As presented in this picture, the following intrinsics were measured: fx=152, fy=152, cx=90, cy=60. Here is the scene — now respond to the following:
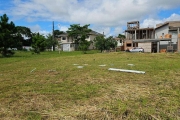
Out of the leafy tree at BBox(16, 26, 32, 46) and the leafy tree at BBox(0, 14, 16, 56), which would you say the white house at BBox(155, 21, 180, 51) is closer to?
the leafy tree at BBox(0, 14, 16, 56)

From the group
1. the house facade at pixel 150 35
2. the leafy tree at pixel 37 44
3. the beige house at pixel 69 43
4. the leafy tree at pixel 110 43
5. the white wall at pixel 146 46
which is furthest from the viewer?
the beige house at pixel 69 43

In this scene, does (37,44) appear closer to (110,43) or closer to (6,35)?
(6,35)

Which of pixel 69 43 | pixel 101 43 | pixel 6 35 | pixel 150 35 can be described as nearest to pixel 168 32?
pixel 150 35

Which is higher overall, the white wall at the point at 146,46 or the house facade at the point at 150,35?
the house facade at the point at 150,35

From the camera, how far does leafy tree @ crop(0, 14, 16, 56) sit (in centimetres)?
1591

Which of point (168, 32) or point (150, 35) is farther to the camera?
point (150, 35)

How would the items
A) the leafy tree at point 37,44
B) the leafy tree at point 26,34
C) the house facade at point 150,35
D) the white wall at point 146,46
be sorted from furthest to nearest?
the leafy tree at point 26,34 < the house facade at point 150,35 < the white wall at point 146,46 < the leafy tree at point 37,44

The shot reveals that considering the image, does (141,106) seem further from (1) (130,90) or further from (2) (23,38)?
(2) (23,38)

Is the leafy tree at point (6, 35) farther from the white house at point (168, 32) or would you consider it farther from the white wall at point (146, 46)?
the white house at point (168, 32)

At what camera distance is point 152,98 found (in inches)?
104

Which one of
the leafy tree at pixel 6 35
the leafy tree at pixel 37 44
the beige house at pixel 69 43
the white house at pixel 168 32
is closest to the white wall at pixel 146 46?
the white house at pixel 168 32

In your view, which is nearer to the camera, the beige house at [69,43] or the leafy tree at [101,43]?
the leafy tree at [101,43]

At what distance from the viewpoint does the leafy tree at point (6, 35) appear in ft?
52.2

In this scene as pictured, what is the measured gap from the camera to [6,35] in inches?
627
